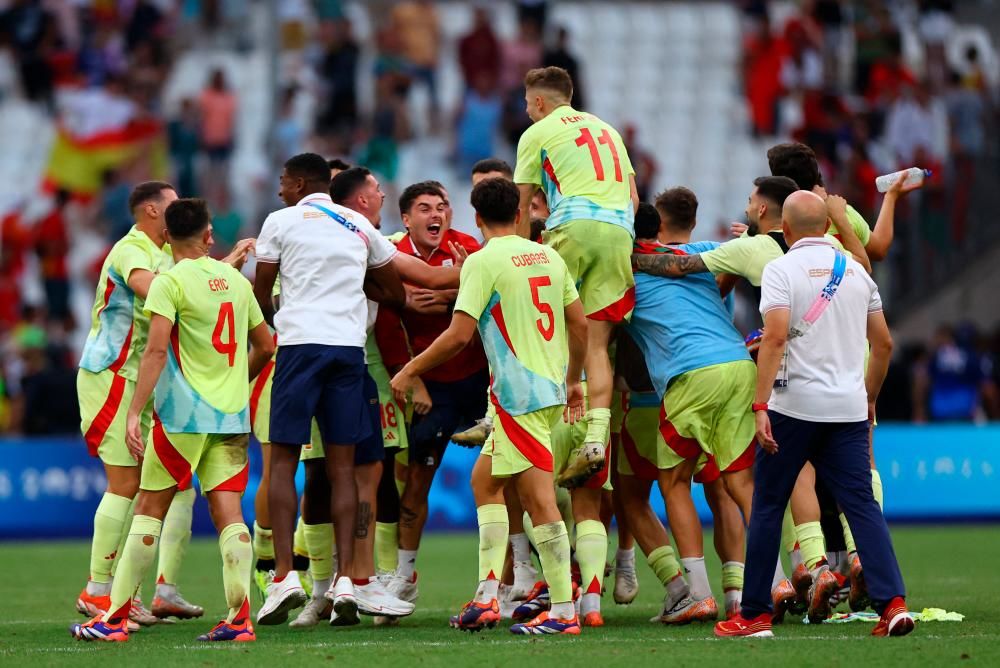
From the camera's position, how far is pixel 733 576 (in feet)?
31.2

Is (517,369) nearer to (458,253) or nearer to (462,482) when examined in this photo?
(458,253)

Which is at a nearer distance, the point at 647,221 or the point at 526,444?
the point at 526,444

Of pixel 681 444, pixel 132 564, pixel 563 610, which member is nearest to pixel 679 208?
pixel 681 444

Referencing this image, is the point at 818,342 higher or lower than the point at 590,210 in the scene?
lower

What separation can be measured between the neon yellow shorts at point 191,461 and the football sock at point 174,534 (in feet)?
3.54

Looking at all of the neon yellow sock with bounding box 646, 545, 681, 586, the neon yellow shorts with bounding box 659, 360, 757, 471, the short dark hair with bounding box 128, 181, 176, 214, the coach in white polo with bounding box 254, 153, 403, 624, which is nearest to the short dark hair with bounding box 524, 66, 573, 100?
the coach in white polo with bounding box 254, 153, 403, 624

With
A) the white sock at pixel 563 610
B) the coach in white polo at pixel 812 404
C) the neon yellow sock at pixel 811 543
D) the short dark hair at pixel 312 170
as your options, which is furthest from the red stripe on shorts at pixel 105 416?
the neon yellow sock at pixel 811 543

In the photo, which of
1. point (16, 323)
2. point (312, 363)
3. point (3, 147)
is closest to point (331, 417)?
point (312, 363)

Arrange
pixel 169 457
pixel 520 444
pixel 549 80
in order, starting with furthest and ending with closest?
pixel 549 80 → pixel 169 457 → pixel 520 444

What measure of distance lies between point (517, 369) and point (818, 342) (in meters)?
1.57

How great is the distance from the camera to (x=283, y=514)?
8938 mm

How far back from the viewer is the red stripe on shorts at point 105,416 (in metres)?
9.90

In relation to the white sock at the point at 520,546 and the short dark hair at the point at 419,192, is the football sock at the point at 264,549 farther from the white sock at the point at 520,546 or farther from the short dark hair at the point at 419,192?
the short dark hair at the point at 419,192

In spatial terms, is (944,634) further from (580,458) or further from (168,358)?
(168,358)
